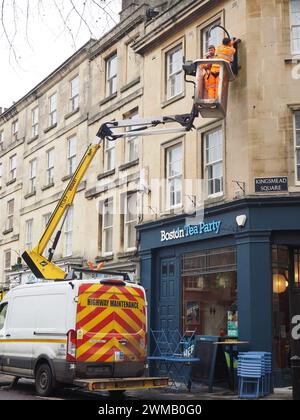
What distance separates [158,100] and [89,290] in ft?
27.0

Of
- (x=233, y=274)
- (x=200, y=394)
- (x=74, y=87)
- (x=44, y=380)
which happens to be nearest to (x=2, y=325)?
(x=44, y=380)

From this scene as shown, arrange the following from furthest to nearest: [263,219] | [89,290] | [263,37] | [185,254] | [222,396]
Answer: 1. [185,254]
2. [263,37]
3. [263,219]
4. [222,396]
5. [89,290]

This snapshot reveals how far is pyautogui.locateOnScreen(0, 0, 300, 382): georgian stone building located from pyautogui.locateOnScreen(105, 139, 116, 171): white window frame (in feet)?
0.17

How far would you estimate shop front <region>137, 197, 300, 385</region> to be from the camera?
14242 mm

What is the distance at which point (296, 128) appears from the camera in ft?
49.4

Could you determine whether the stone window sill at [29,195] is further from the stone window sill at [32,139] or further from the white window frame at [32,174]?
the stone window sill at [32,139]

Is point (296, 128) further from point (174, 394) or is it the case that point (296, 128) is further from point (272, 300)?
point (174, 394)

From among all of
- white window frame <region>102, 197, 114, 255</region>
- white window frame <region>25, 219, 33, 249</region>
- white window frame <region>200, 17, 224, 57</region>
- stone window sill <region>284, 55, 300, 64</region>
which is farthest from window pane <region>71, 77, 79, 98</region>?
stone window sill <region>284, 55, 300, 64</region>

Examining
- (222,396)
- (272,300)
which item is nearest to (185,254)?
(272,300)

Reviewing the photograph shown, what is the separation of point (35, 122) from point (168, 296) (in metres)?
13.6

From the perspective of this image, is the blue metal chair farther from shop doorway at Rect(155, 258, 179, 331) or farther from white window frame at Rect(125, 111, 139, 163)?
white window frame at Rect(125, 111, 139, 163)

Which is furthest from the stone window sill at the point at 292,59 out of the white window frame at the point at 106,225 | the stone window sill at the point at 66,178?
the stone window sill at the point at 66,178

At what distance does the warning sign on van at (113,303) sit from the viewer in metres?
12.5
